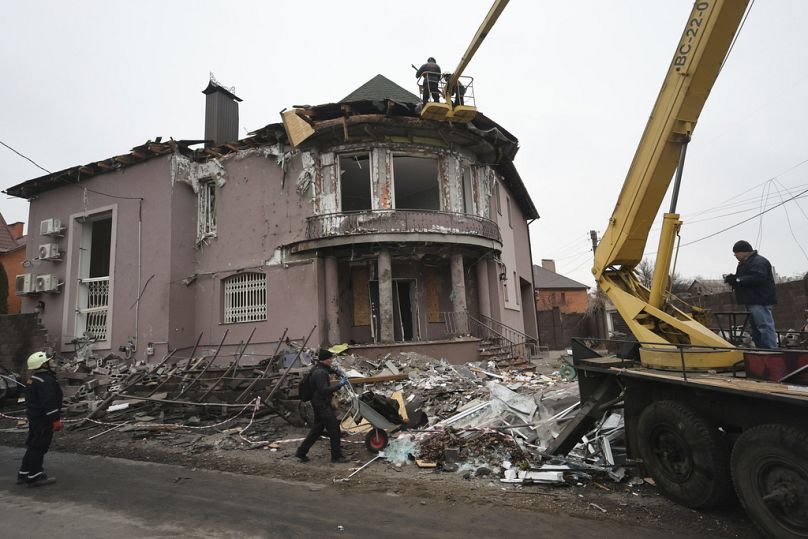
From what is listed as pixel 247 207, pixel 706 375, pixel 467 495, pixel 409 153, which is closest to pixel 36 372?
pixel 467 495

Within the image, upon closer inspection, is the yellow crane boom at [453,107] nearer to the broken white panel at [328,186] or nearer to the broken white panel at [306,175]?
the broken white panel at [328,186]

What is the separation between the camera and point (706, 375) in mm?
4883

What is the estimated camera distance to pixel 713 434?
4551 millimetres

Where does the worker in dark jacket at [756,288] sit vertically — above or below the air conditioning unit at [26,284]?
below

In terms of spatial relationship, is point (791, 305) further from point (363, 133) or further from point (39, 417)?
point (39, 417)

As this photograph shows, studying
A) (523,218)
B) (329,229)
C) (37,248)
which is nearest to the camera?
(329,229)

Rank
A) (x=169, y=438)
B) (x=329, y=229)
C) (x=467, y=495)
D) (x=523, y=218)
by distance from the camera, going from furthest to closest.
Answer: (x=523, y=218)
(x=329, y=229)
(x=169, y=438)
(x=467, y=495)

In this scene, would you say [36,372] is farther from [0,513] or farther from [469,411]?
[469,411]

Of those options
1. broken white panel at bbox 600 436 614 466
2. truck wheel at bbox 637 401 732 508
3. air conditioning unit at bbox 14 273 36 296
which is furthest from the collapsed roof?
truck wheel at bbox 637 401 732 508

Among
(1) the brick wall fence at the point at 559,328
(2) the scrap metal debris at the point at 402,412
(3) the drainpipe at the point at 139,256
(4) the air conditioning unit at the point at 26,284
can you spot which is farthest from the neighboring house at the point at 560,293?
(4) the air conditioning unit at the point at 26,284

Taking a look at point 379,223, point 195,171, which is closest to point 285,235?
point 379,223

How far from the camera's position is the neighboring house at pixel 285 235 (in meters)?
15.2

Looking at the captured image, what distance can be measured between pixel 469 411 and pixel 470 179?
A: 10.8 metres

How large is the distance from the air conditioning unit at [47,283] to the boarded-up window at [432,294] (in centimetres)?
1451
